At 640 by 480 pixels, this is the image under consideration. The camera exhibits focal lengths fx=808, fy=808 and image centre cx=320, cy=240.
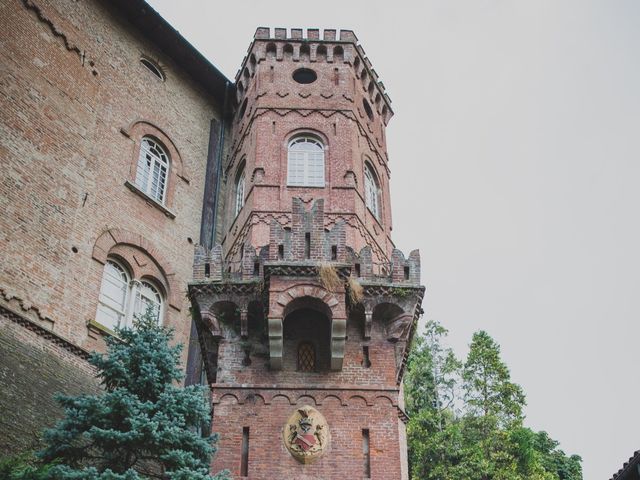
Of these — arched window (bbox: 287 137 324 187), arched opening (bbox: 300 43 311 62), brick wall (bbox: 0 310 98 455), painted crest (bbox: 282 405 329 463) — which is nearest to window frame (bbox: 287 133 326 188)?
arched window (bbox: 287 137 324 187)

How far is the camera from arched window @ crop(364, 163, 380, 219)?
2147cm

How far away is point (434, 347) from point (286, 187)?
61.0ft

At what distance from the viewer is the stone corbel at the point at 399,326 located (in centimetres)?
1706

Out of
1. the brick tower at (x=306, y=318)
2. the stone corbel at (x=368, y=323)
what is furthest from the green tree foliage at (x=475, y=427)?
the stone corbel at (x=368, y=323)

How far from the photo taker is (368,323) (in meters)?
16.9

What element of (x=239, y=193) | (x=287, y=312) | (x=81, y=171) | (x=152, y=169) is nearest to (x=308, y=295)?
(x=287, y=312)

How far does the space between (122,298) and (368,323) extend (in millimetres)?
6652

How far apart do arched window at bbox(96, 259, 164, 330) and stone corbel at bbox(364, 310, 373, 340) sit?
516 centimetres

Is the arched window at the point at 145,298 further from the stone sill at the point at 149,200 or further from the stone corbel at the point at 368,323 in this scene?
the stone corbel at the point at 368,323

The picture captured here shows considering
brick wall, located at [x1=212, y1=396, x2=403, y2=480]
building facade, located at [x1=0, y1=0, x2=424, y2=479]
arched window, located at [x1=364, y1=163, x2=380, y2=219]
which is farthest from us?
arched window, located at [x1=364, y1=163, x2=380, y2=219]

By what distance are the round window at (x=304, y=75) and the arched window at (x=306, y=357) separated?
28.7 feet

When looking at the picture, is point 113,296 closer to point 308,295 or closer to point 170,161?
point 170,161

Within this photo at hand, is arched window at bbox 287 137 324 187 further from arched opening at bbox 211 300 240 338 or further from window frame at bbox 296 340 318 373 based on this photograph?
window frame at bbox 296 340 318 373

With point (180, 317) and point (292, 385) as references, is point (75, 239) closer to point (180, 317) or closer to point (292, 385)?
point (180, 317)
